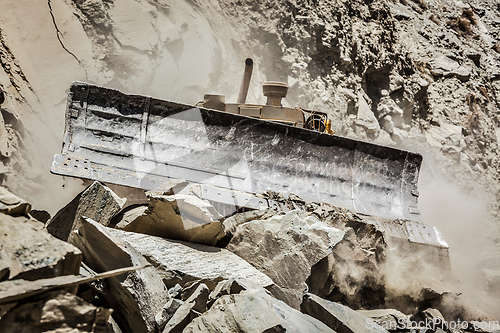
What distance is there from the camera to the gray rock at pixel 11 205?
1.91 meters

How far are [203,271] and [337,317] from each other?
94 centimetres

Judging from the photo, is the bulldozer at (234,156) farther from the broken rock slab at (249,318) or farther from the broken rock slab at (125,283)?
the broken rock slab at (249,318)

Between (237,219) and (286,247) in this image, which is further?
(237,219)

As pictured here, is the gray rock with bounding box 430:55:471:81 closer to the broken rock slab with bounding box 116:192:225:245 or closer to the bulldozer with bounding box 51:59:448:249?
the bulldozer with bounding box 51:59:448:249

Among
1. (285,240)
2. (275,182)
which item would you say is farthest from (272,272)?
(275,182)

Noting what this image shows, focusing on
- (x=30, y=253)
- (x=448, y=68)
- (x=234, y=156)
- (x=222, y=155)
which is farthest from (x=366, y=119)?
(x=30, y=253)

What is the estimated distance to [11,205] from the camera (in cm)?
194

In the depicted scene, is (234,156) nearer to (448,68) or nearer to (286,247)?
(286,247)

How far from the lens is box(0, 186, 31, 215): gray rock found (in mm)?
1909

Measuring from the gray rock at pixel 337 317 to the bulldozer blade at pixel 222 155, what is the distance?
1962mm

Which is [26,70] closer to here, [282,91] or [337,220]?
[282,91]

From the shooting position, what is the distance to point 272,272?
9.79 ft

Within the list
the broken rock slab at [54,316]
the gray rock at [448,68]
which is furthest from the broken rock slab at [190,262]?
the gray rock at [448,68]

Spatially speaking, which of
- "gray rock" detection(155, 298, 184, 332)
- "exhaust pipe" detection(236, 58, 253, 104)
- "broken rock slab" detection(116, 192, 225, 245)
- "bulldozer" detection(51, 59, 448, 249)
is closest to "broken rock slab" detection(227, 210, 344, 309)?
"broken rock slab" detection(116, 192, 225, 245)
